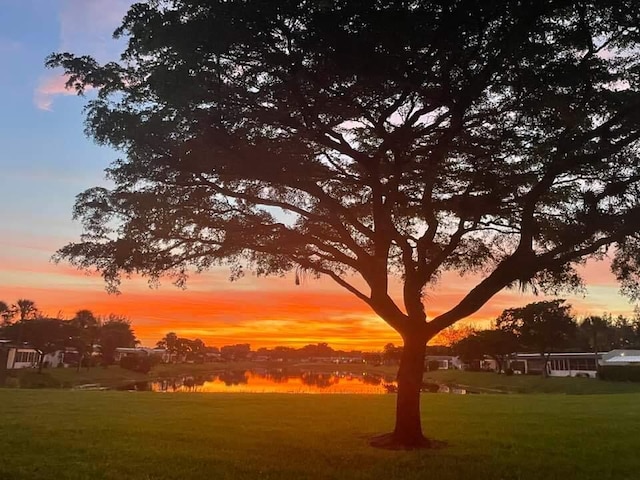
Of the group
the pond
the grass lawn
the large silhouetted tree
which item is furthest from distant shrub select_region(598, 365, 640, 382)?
the large silhouetted tree

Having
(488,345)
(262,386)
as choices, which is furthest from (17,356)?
(488,345)

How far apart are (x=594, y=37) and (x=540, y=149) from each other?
1.71 m

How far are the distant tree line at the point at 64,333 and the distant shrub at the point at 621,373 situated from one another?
44923 millimetres

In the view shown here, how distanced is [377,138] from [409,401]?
15.0 ft

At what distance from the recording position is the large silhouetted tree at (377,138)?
306 inches

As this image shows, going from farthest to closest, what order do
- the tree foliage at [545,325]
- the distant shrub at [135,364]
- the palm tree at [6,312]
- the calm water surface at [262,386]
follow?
the palm tree at [6,312] → the distant shrub at [135,364] → the tree foliage at [545,325] → the calm water surface at [262,386]

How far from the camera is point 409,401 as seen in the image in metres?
10.4

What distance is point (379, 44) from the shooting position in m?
7.66

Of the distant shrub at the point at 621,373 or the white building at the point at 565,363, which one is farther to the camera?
the white building at the point at 565,363

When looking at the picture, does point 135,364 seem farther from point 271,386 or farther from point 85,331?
point 271,386

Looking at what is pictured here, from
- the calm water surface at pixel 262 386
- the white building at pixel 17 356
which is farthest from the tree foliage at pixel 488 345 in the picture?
the white building at pixel 17 356

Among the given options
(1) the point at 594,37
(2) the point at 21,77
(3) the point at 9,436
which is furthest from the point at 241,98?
(3) the point at 9,436

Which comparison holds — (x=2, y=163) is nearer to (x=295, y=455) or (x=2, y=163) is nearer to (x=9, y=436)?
(x=9, y=436)

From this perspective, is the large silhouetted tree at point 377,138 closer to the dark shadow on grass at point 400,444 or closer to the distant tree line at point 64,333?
the dark shadow on grass at point 400,444
